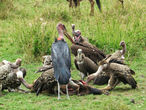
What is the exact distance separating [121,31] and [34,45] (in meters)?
2.10

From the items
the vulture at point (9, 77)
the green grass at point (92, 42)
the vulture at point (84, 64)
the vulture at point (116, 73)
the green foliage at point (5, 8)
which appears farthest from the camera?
the green foliage at point (5, 8)

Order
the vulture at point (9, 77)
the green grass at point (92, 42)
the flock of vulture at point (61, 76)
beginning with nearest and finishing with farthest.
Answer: the green grass at point (92, 42) → the flock of vulture at point (61, 76) → the vulture at point (9, 77)

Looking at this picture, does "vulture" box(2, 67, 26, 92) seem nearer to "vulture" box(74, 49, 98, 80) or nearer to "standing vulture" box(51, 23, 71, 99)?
"standing vulture" box(51, 23, 71, 99)

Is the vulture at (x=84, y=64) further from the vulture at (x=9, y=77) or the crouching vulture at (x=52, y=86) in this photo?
the vulture at (x=9, y=77)

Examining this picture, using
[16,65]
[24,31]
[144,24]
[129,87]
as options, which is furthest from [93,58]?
[144,24]

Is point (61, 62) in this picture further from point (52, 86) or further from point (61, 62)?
Result: point (52, 86)

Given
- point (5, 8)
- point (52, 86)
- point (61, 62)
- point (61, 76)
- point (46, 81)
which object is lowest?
point (52, 86)

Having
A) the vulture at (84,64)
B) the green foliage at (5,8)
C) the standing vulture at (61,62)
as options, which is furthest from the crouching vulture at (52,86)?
the green foliage at (5,8)

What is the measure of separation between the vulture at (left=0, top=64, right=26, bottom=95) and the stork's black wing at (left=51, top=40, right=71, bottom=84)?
0.70 m

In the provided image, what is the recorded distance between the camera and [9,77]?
6543 millimetres

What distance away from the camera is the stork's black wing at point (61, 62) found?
20.0 feet

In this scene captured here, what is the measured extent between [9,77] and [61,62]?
35.9 inches

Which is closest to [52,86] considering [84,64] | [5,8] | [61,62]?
[61,62]

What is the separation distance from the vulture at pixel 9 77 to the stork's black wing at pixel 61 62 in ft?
2.30
